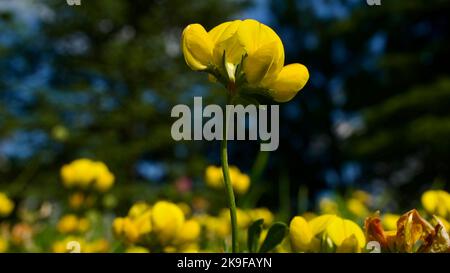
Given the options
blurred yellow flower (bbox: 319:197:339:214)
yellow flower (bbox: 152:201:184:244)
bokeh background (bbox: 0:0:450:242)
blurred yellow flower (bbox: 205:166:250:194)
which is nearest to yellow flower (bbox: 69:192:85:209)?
blurred yellow flower (bbox: 205:166:250:194)

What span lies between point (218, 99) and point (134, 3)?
237cm

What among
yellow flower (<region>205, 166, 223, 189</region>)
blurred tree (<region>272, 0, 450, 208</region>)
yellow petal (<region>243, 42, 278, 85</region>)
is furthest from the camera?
blurred tree (<region>272, 0, 450, 208</region>)

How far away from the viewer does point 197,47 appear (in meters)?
0.29

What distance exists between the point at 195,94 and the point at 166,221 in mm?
7836

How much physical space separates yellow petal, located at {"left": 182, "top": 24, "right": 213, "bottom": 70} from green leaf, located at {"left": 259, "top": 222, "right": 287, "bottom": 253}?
10 cm

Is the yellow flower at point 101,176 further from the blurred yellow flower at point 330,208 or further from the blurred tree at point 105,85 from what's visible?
the blurred tree at point 105,85

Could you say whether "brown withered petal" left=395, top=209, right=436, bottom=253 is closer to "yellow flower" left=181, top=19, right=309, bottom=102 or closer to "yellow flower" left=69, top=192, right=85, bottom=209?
"yellow flower" left=181, top=19, right=309, bottom=102

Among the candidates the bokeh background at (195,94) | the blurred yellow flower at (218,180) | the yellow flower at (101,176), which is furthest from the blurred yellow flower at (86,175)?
the bokeh background at (195,94)

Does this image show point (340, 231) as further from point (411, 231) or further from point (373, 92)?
point (373, 92)

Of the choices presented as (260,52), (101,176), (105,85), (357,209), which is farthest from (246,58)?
(105,85)

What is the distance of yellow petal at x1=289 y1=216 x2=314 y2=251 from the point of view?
30 centimetres

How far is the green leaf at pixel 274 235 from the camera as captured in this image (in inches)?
13.2

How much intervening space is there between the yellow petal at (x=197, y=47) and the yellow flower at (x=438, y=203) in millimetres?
253
